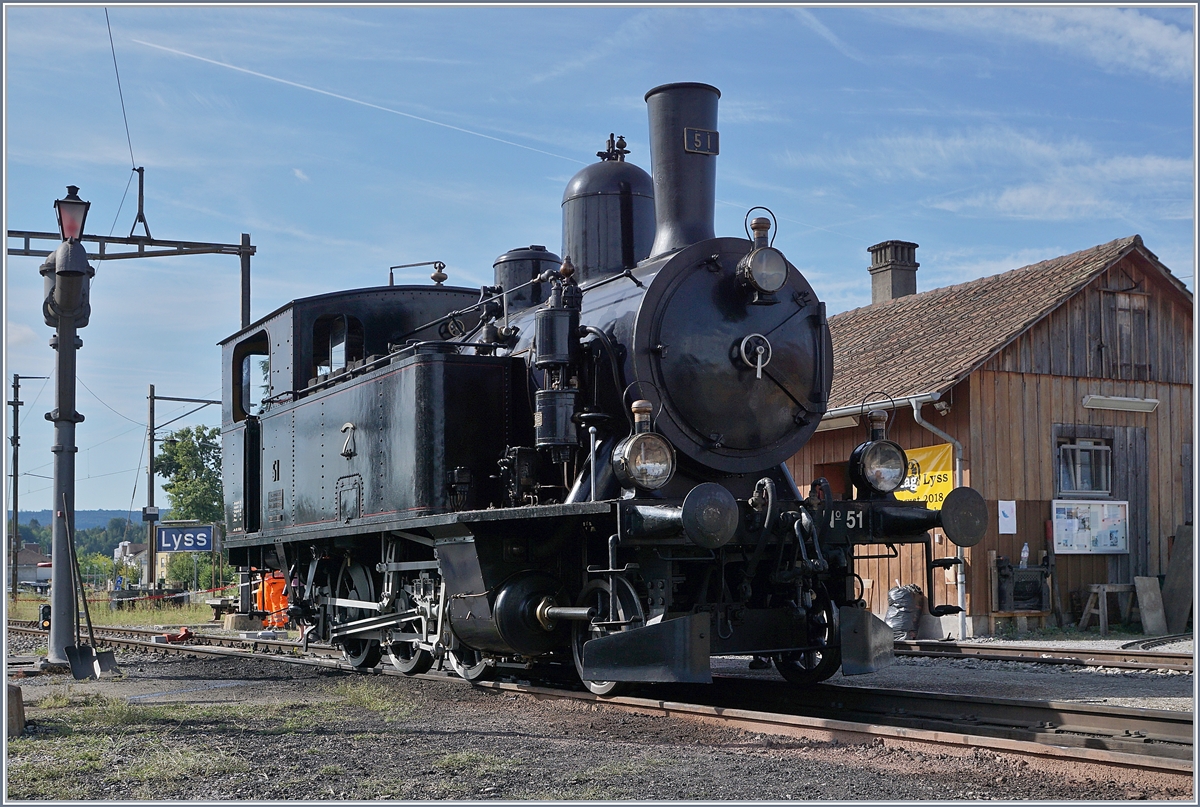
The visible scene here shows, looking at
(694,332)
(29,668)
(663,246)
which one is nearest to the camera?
(694,332)

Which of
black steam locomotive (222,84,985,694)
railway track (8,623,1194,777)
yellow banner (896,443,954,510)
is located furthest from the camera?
yellow banner (896,443,954,510)

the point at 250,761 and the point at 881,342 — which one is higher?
the point at 881,342

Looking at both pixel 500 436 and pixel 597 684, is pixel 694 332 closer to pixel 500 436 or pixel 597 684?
pixel 500 436

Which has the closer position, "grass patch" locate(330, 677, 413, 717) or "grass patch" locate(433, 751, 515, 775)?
"grass patch" locate(433, 751, 515, 775)

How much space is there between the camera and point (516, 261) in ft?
34.6

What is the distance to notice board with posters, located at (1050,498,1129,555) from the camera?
14.7m

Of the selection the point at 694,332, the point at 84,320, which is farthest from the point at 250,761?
the point at 84,320

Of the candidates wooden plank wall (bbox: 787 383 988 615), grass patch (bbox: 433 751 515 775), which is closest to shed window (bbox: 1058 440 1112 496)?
wooden plank wall (bbox: 787 383 988 615)

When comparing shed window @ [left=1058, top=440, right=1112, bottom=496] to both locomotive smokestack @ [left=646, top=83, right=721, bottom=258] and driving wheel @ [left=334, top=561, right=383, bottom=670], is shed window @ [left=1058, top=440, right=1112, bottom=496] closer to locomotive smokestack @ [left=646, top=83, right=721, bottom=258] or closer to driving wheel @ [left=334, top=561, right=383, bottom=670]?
locomotive smokestack @ [left=646, top=83, right=721, bottom=258]

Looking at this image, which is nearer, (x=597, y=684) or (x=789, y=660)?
(x=597, y=684)

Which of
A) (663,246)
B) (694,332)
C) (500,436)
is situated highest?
(663,246)

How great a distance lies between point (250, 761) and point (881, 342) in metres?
13.5

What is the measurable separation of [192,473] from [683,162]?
43871 mm

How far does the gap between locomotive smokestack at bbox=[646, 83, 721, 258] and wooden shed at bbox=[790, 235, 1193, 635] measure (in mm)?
6551
